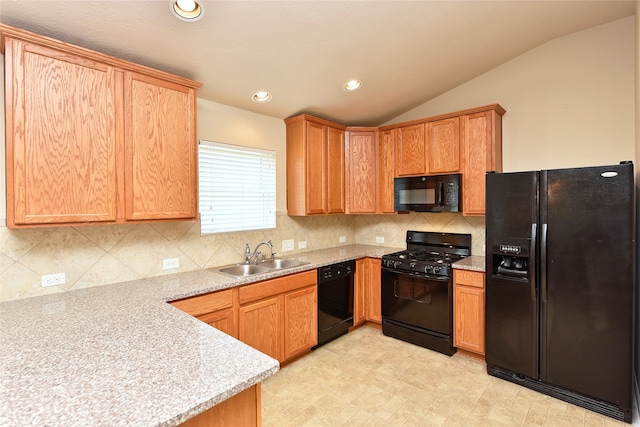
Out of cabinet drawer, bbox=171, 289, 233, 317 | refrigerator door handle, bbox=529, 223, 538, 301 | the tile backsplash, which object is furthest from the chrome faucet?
refrigerator door handle, bbox=529, 223, 538, 301

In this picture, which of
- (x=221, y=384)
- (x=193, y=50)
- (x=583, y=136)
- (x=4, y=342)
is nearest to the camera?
(x=221, y=384)

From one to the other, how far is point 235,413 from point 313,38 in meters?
2.37

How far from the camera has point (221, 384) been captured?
1.01 metres

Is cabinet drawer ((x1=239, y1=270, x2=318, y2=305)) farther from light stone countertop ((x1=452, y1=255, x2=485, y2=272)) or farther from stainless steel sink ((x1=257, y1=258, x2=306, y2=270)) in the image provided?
light stone countertop ((x1=452, y1=255, x2=485, y2=272))

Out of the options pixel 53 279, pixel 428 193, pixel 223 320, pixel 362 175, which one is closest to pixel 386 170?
pixel 362 175

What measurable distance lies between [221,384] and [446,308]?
2.52m

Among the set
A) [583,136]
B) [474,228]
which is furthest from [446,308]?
[583,136]

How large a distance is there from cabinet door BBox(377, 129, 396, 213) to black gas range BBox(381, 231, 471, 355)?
1.96 ft

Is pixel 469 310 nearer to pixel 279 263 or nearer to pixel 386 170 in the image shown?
pixel 386 170

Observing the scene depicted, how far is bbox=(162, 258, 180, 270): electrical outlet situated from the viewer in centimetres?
256

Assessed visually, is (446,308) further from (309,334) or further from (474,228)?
(309,334)

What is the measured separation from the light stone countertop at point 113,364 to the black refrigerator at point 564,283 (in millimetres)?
2221

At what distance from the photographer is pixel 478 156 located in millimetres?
3088

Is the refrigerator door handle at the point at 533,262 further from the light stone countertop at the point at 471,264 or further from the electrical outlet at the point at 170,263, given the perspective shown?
the electrical outlet at the point at 170,263
